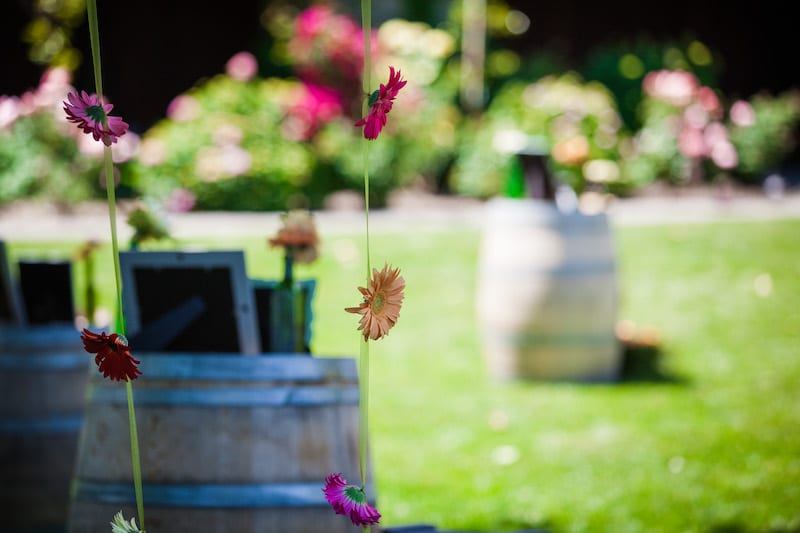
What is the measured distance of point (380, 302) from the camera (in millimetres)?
1444

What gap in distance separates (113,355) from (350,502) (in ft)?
1.42

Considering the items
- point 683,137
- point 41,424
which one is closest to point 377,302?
point 41,424

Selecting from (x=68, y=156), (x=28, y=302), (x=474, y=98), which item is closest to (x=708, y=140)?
(x=474, y=98)

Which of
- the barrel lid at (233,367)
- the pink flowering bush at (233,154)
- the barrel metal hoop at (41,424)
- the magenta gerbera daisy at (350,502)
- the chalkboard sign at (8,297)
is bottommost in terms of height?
the magenta gerbera daisy at (350,502)

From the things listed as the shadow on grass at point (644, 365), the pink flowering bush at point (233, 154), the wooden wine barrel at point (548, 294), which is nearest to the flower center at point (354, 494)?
the wooden wine barrel at point (548, 294)

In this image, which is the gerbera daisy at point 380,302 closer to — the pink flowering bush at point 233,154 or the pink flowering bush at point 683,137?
the pink flowering bush at point 233,154

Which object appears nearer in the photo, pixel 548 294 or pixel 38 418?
pixel 38 418

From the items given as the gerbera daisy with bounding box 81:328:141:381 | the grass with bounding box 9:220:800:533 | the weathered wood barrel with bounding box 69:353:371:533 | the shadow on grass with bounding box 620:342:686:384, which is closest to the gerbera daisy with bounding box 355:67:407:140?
the gerbera daisy with bounding box 81:328:141:381

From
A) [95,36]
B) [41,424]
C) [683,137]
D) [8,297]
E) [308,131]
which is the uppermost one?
[308,131]

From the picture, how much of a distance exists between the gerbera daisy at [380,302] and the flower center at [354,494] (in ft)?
0.81

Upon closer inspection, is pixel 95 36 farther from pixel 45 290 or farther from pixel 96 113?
pixel 45 290

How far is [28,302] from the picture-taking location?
2.99 meters

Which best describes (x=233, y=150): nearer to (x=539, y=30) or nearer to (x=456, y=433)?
(x=456, y=433)

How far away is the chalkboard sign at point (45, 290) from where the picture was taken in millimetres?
2967
